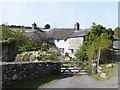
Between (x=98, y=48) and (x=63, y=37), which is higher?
(x=63, y=37)

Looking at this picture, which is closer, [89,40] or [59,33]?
[89,40]

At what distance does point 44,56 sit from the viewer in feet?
99.8

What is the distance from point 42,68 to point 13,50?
609 inches

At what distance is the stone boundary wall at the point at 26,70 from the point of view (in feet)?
53.4

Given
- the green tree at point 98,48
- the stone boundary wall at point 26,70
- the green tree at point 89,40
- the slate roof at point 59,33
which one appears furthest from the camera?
the slate roof at point 59,33

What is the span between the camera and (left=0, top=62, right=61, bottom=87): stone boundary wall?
16281 mm

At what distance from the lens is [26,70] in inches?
775

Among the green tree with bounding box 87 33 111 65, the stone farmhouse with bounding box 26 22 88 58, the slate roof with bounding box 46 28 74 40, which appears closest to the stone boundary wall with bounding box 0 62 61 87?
the green tree with bounding box 87 33 111 65

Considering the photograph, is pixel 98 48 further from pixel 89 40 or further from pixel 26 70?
pixel 26 70

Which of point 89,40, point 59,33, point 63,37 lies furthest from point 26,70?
point 59,33

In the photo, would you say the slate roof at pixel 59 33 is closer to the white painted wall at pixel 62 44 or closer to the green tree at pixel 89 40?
the white painted wall at pixel 62 44

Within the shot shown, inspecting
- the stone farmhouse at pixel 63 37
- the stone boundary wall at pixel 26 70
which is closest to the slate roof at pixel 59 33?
the stone farmhouse at pixel 63 37

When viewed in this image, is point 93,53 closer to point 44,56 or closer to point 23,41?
point 44,56

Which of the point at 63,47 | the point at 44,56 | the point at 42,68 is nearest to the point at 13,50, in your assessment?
the point at 44,56
